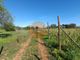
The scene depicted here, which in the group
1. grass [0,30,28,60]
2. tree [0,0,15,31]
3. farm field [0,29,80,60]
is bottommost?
grass [0,30,28,60]

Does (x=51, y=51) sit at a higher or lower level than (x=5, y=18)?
lower

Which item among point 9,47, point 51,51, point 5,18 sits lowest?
point 9,47

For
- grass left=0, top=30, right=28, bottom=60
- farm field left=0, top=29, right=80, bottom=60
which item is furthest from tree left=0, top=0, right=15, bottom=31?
farm field left=0, top=29, right=80, bottom=60

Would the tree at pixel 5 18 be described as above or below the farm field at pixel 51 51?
above

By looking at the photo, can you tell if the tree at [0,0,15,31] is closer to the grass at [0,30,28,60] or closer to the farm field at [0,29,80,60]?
the grass at [0,30,28,60]

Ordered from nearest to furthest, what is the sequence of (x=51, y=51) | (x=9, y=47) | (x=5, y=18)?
(x=51, y=51) → (x=9, y=47) → (x=5, y=18)

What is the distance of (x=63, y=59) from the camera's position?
7.95m

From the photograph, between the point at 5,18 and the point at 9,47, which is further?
the point at 5,18

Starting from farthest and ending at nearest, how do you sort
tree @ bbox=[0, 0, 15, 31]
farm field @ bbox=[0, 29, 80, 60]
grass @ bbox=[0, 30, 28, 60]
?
tree @ bbox=[0, 0, 15, 31] → grass @ bbox=[0, 30, 28, 60] → farm field @ bbox=[0, 29, 80, 60]

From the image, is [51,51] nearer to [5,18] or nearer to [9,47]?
[9,47]

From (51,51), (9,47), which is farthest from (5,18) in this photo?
(51,51)

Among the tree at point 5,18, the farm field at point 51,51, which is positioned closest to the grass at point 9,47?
the farm field at point 51,51

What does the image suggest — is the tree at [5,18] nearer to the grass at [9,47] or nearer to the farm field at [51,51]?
the grass at [9,47]

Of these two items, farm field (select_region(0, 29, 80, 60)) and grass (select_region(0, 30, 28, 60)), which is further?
grass (select_region(0, 30, 28, 60))
